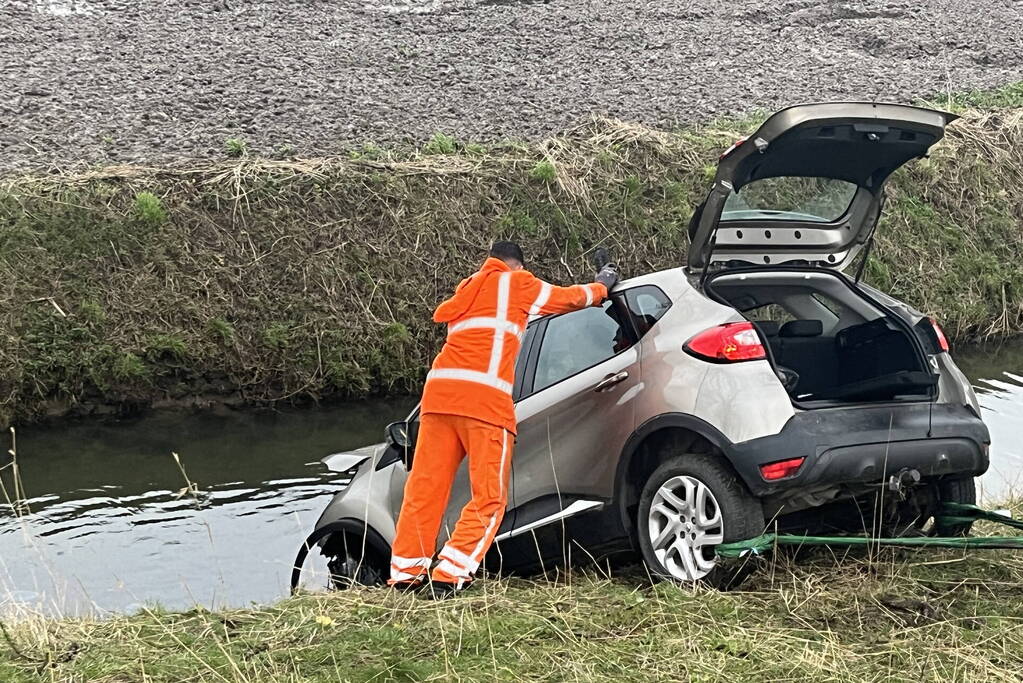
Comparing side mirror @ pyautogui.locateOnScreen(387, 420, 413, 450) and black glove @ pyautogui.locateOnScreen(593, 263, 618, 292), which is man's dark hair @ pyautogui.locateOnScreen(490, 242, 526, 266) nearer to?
black glove @ pyautogui.locateOnScreen(593, 263, 618, 292)

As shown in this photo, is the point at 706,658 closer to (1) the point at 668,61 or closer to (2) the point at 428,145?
(2) the point at 428,145

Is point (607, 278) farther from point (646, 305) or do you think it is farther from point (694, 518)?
point (694, 518)

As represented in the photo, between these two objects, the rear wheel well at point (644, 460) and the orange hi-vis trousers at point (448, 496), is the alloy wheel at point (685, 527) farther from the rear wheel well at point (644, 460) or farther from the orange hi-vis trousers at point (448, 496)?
the orange hi-vis trousers at point (448, 496)

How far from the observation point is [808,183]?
6.32 meters

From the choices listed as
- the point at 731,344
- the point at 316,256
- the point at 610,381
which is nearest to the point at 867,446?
the point at 731,344

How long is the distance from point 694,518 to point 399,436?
1872 mm

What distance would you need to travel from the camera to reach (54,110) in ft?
46.4

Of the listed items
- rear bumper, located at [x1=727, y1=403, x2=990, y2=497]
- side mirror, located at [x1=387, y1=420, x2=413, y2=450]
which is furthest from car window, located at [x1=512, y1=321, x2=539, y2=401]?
rear bumper, located at [x1=727, y1=403, x2=990, y2=497]

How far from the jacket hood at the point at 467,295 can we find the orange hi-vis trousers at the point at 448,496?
52cm

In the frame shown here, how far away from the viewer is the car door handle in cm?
557

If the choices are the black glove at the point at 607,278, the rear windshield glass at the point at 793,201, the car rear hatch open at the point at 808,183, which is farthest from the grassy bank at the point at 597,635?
the rear windshield glass at the point at 793,201

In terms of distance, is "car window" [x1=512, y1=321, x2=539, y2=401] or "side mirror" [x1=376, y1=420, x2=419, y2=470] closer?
"car window" [x1=512, y1=321, x2=539, y2=401]

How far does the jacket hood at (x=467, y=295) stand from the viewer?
587 cm

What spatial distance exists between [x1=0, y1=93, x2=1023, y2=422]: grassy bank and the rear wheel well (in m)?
6.00
